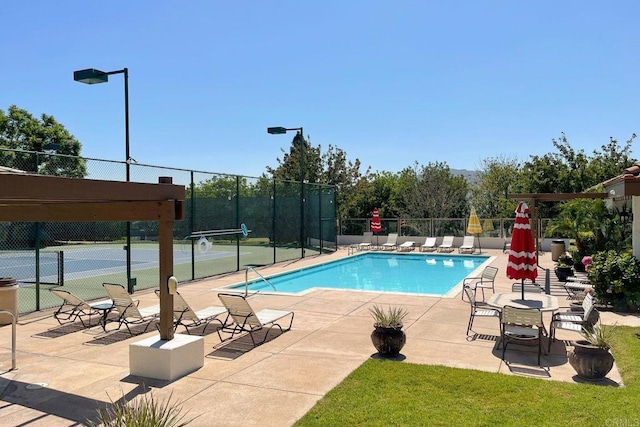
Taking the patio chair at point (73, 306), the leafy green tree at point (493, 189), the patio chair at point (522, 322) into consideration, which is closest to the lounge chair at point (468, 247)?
the leafy green tree at point (493, 189)

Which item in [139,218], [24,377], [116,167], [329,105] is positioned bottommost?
[24,377]

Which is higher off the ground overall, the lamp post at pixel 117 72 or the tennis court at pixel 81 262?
the lamp post at pixel 117 72

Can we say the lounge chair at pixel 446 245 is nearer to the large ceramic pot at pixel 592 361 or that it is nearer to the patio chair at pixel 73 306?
the patio chair at pixel 73 306

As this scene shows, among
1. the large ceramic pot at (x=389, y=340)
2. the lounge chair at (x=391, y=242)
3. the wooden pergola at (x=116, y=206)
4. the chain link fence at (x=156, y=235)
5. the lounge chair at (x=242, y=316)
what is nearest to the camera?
the wooden pergola at (x=116, y=206)

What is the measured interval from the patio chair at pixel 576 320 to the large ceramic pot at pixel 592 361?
1233 mm

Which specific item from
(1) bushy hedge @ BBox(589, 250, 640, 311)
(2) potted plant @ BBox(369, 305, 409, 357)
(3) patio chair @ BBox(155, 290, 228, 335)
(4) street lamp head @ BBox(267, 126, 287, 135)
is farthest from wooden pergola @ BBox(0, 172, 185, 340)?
(4) street lamp head @ BBox(267, 126, 287, 135)

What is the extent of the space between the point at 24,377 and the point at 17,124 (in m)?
33.7

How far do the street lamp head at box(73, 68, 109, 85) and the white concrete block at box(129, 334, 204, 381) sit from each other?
7097 millimetres

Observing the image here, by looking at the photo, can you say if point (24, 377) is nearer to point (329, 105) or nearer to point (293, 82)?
point (293, 82)

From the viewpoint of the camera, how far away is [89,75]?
1101 cm

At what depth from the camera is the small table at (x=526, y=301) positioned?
7.83 m

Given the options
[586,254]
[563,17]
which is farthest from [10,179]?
[586,254]

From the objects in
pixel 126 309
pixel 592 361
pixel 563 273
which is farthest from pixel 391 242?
pixel 592 361

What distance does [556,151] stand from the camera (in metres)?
30.5
